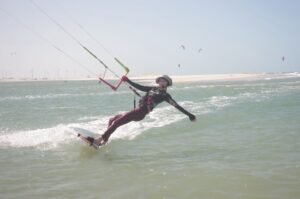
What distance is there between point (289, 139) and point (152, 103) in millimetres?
3554

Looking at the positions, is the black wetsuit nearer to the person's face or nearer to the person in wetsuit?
the person in wetsuit

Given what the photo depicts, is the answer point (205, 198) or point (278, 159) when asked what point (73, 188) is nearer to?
point (205, 198)

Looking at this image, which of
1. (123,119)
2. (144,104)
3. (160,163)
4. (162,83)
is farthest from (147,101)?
(160,163)

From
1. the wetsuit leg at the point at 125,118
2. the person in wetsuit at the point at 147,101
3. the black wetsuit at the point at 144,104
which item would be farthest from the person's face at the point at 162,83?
the wetsuit leg at the point at 125,118

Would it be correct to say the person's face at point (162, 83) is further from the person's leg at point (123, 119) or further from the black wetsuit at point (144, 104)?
the person's leg at point (123, 119)

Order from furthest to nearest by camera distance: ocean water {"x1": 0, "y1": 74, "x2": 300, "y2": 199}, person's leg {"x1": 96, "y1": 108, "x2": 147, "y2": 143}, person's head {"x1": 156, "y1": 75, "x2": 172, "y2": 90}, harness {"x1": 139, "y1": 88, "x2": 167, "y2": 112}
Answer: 1. person's leg {"x1": 96, "y1": 108, "x2": 147, "y2": 143}
2. harness {"x1": 139, "y1": 88, "x2": 167, "y2": 112}
3. person's head {"x1": 156, "y1": 75, "x2": 172, "y2": 90}
4. ocean water {"x1": 0, "y1": 74, "x2": 300, "y2": 199}

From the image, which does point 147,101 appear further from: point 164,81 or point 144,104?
point 164,81

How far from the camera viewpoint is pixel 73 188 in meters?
6.14

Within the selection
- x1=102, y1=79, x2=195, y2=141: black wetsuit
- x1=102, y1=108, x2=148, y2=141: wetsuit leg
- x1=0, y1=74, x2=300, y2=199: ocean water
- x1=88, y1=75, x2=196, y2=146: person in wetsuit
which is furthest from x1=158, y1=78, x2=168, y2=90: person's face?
x1=0, y1=74, x2=300, y2=199: ocean water

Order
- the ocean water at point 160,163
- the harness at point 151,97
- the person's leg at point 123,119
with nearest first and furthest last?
the ocean water at point 160,163 < the harness at point 151,97 < the person's leg at point 123,119

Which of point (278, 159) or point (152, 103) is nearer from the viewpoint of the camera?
point (278, 159)

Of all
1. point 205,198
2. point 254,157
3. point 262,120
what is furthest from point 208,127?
point 205,198

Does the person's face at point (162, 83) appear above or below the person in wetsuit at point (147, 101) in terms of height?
above

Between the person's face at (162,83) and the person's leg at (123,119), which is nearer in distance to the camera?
the person's face at (162,83)
